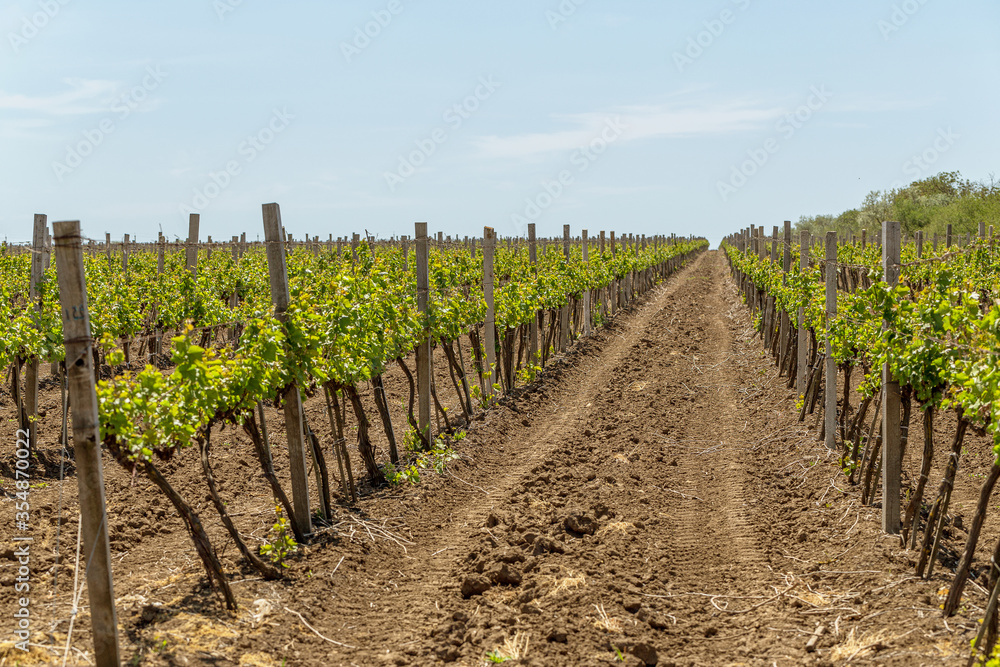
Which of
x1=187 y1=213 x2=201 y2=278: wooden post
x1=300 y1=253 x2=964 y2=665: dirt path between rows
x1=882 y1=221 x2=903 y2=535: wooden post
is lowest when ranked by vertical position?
x1=300 y1=253 x2=964 y2=665: dirt path between rows

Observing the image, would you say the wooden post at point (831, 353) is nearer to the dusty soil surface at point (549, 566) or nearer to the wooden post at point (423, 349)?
the dusty soil surface at point (549, 566)

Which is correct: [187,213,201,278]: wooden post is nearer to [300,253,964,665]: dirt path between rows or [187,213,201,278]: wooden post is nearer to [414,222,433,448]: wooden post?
[414,222,433,448]: wooden post

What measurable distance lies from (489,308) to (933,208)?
151ft

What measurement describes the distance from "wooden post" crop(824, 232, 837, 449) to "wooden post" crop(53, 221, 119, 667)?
6831mm

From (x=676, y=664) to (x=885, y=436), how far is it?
268 cm

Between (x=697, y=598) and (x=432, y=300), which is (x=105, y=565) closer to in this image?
(x=697, y=598)

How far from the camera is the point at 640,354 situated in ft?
55.3

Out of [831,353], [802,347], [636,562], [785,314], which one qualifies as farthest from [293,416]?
[785,314]

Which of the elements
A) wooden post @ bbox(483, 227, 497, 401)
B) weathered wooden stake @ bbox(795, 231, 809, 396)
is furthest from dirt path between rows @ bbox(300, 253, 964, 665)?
wooden post @ bbox(483, 227, 497, 401)

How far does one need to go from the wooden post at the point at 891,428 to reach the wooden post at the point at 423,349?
475 centimetres

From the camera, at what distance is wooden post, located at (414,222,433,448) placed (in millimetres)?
9281

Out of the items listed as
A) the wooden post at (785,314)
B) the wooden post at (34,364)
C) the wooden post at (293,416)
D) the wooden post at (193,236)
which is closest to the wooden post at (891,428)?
the wooden post at (293,416)

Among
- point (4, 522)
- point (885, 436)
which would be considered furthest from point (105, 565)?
point (885, 436)

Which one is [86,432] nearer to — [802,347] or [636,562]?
[636,562]
